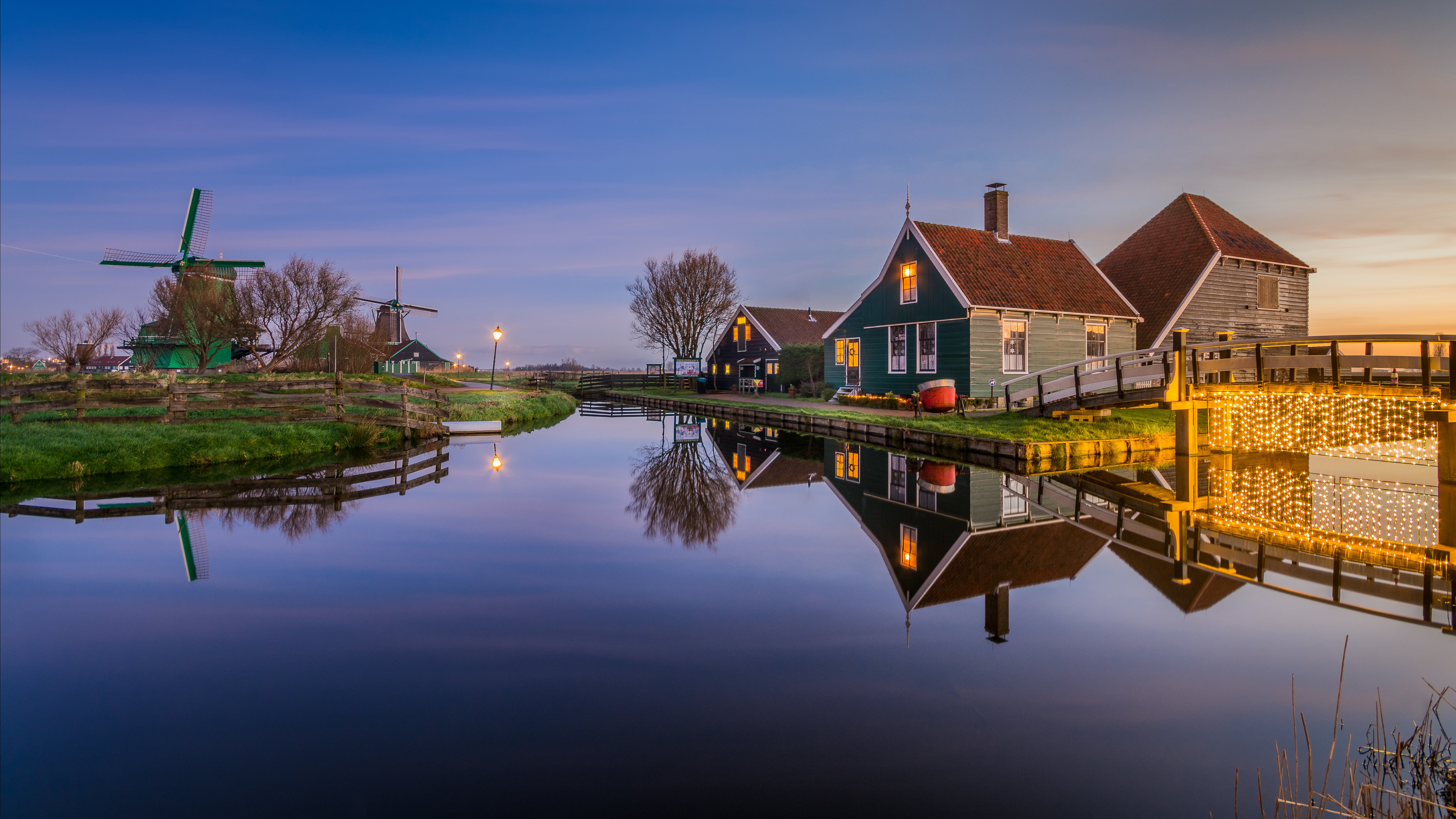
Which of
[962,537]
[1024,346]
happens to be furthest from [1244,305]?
[962,537]

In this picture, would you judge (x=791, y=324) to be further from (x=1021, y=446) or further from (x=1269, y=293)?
(x=1021, y=446)

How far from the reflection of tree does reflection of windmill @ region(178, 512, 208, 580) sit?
4882mm

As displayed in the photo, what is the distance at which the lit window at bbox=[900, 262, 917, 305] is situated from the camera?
26.0 metres

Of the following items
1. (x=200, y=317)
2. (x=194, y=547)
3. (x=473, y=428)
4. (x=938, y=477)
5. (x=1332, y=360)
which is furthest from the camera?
(x=200, y=317)

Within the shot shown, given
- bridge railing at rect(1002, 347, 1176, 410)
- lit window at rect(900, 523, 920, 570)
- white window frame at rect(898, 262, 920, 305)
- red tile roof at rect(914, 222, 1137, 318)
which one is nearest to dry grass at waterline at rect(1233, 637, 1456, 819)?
lit window at rect(900, 523, 920, 570)

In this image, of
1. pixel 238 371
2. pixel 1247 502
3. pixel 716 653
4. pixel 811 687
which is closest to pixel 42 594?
pixel 716 653

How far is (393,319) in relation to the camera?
7062 centimetres

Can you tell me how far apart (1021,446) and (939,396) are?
23.2ft

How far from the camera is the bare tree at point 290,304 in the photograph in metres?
43.2

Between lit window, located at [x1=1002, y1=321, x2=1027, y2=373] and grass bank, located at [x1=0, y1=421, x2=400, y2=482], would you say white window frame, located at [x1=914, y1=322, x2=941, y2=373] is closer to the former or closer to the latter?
lit window, located at [x1=1002, y1=321, x2=1027, y2=373]

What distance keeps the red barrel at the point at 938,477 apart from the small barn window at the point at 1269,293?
707 inches

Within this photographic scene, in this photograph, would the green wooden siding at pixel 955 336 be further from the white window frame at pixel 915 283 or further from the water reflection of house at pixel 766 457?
the water reflection of house at pixel 766 457

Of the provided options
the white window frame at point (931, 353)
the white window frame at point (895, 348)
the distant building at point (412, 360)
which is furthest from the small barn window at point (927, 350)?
the distant building at point (412, 360)

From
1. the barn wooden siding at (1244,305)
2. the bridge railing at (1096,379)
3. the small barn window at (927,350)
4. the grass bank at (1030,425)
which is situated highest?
the barn wooden siding at (1244,305)
